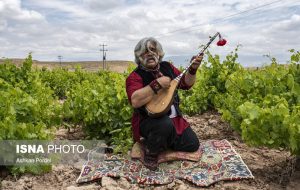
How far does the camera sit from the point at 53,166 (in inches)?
193

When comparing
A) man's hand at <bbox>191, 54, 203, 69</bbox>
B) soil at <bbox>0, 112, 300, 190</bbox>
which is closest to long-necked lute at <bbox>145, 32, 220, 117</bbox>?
man's hand at <bbox>191, 54, 203, 69</bbox>

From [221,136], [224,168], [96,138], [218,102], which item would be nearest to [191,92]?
[218,102]

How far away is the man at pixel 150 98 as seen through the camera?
177 inches

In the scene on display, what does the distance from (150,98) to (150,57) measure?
47 centimetres

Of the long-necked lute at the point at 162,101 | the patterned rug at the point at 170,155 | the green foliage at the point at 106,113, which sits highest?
the long-necked lute at the point at 162,101

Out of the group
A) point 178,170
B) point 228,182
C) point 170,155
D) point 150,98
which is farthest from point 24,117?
point 228,182

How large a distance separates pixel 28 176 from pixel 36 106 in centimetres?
101

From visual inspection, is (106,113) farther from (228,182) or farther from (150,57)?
(228,182)

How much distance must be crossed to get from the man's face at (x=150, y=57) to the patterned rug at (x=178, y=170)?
3.69 ft

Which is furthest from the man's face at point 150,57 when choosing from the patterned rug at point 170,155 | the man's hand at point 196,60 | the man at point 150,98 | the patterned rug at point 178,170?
the patterned rug at point 178,170

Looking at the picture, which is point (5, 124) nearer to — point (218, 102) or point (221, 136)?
point (221, 136)

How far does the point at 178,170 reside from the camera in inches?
187

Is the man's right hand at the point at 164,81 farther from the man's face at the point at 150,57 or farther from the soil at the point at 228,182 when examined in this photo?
the soil at the point at 228,182

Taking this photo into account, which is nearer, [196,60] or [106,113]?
[196,60]
